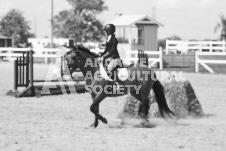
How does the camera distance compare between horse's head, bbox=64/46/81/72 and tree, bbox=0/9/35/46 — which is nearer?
horse's head, bbox=64/46/81/72

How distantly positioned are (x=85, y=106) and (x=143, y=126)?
4071 millimetres

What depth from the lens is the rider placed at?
1023 cm

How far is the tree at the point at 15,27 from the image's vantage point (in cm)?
7875

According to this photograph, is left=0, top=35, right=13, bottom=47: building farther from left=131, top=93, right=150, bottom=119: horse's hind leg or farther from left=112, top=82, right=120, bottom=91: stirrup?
left=112, top=82, right=120, bottom=91: stirrup

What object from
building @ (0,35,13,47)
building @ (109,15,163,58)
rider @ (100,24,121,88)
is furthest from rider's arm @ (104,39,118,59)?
building @ (0,35,13,47)

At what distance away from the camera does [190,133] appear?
979 cm

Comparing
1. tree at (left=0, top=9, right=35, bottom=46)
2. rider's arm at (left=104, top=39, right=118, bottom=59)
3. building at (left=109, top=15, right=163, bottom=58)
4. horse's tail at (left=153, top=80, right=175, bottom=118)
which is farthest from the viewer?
tree at (left=0, top=9, right=35, bottom=46)

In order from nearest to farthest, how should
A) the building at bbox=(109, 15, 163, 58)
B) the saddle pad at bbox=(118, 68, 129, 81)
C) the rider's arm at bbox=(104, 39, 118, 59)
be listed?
the rider's arm at bbox=(104, 39, 118, 59), the saddle pad at bbox=(118, 68, 129, 81), the building at bbox=(109, 15, 163, 58)

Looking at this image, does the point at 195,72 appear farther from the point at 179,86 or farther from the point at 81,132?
the point at 81,132

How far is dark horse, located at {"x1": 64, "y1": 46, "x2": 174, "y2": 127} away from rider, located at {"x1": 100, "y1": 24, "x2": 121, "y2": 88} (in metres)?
0.22

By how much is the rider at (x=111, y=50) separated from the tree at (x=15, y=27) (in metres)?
68.2

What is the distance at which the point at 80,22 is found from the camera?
76.2m

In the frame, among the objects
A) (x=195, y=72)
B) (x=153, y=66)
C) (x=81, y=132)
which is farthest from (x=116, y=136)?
(x=153, y=66)

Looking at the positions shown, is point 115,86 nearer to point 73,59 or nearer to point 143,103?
point 143,103
